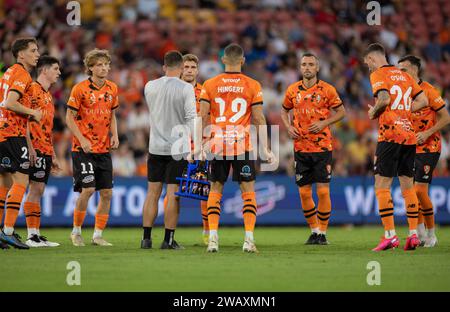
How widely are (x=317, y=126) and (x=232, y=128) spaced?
7.33 ft

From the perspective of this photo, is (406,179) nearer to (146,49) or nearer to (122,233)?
(122,233)

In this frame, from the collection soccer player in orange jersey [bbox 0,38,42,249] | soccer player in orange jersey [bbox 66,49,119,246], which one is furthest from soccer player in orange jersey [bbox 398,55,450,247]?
soccer player in orange jersey [bbox 0,38,42,249]

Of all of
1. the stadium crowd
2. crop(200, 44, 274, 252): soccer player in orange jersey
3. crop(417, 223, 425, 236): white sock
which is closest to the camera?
crop(200, 44, 274, 252): soccer player in orange jersey

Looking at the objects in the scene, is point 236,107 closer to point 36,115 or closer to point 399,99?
point 399,99

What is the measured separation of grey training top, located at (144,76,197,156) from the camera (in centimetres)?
1142

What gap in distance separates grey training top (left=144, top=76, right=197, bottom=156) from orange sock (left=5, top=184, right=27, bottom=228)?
194 cm

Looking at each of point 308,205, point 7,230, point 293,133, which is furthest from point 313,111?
point 7,230

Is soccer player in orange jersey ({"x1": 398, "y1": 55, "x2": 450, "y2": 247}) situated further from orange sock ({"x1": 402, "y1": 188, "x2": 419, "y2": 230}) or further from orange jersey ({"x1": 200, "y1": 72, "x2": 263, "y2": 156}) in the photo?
orange jersey ({"x1": 200, "y1": 72, "x2": 263, "y2": 156})

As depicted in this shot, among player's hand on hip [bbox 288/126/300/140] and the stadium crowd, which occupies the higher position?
the stadium crowd

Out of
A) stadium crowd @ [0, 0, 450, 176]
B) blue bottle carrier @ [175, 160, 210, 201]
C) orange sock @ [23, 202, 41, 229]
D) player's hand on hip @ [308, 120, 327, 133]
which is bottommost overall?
orange sock @ [23, 202, 41, 229]

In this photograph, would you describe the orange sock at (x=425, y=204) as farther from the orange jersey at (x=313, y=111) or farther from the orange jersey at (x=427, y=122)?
the orange jersey at (x=313, y=111)

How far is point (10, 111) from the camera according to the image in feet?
37.6

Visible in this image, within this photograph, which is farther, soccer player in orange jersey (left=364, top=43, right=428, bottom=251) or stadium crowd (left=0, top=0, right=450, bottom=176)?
stadium crowd (left=0, top=0, right=450, bottom=176)
